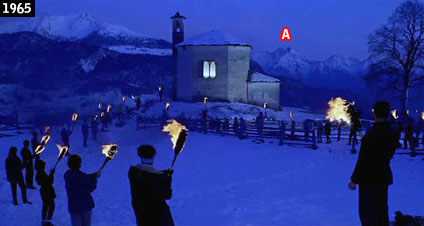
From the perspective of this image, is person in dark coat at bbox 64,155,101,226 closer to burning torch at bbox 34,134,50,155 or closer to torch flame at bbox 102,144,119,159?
A: torch flame at bbox 102,144,119,159

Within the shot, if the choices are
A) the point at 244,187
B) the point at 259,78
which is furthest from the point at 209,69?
the point at 244,187

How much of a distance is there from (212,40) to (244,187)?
32.9 metres

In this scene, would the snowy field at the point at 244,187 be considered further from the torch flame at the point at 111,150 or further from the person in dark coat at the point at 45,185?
the torch flame at the point at 111,150

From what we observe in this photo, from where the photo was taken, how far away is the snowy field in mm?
11906

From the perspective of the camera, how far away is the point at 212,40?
Answer: 47406 millimetres

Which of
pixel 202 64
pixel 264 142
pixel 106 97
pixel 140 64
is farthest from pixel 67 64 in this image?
pixel 264 142

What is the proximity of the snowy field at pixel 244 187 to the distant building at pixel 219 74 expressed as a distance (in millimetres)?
20445

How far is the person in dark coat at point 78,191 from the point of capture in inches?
282

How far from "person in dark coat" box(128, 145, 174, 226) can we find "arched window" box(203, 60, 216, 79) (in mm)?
41016

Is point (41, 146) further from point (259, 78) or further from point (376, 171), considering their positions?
point (259, 78)

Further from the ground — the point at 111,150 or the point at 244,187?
the point at 111,150

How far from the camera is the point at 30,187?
600 inches

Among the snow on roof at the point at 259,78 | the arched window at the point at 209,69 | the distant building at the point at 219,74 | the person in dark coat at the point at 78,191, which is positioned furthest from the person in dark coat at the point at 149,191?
the snow on roof at the point at 259,78

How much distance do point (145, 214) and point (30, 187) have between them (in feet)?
34.6
